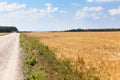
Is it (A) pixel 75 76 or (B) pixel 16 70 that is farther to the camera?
(B) pixel 16 70

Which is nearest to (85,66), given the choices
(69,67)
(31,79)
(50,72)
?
(69,67)

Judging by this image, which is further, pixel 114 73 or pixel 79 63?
pixel 79 63

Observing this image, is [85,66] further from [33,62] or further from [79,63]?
[33,62]

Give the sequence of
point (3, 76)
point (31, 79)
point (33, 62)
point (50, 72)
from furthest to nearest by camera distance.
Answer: point (33, 62)
point (50, 72)
point (3, 76)
point (31, 79)

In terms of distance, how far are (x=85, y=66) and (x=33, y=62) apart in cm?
444

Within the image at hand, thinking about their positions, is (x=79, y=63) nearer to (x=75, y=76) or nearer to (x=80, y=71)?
(x=80, y=71)

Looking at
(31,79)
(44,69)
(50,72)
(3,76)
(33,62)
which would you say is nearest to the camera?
(31,79)

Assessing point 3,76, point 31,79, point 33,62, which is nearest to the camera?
point 31,79

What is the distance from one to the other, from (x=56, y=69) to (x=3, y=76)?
2949 mm

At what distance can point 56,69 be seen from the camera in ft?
49.1

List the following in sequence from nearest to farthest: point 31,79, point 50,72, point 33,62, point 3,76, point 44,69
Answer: point 31,79
point 3,76
point 50,72
point 44,69
point 33,62

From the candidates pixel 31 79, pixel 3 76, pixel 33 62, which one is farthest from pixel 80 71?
pixel 33 62

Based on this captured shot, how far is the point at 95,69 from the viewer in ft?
45.0

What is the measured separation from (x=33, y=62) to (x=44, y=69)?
117 inches
